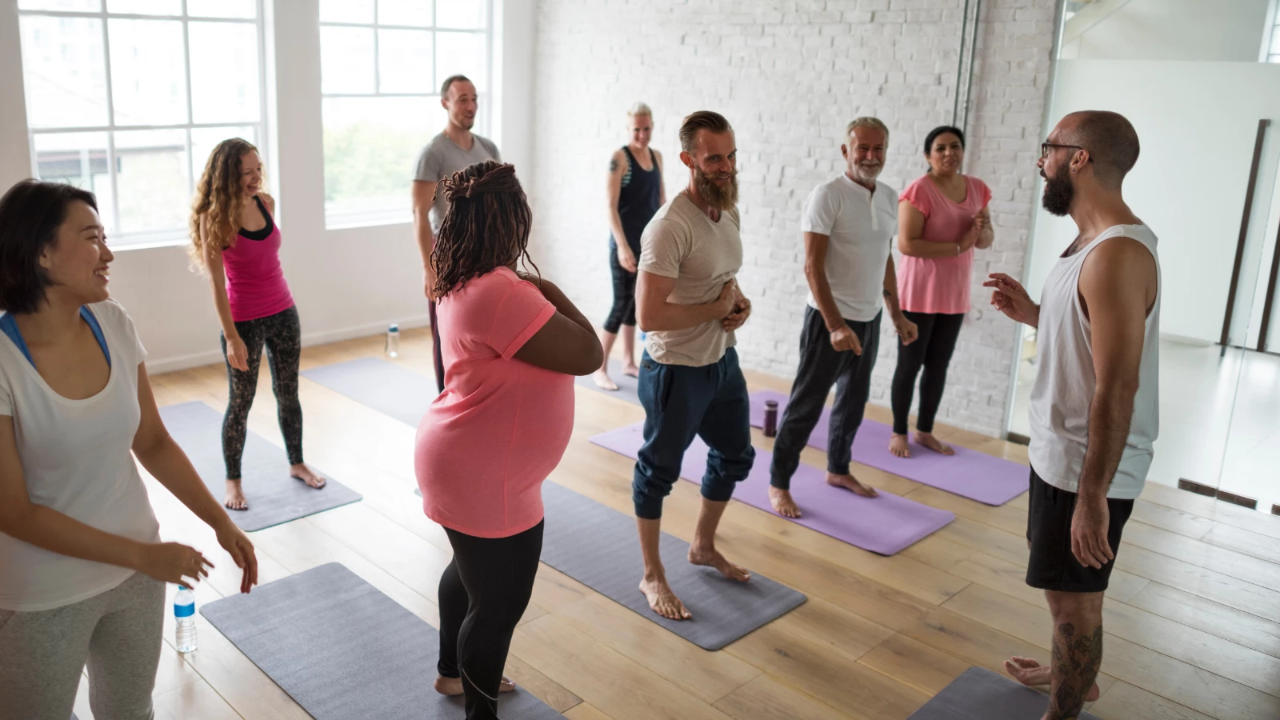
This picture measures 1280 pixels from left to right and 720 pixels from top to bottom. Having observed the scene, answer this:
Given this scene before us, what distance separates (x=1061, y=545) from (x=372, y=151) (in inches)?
209

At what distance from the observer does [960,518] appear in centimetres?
422

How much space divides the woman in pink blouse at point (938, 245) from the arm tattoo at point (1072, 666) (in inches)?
86.8

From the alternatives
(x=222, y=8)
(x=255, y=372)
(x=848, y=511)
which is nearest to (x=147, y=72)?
(x=222, y=8)

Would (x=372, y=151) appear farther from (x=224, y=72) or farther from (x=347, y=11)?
(x=224, y=72)

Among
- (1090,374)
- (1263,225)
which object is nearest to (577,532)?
(1090,374)

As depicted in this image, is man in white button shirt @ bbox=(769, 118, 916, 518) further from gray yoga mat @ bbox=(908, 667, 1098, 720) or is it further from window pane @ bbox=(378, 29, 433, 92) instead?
window pane @ bbox=(378, 29, 433, 92)

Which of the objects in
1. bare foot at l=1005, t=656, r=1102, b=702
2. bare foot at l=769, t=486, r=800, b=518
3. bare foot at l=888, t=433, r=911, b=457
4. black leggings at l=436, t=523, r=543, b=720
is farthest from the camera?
bare foot at l=888, t=433, r=911, b=457

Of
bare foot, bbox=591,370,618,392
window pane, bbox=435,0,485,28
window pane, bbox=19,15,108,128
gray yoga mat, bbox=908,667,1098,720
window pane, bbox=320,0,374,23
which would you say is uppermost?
window pane, bbox=435,0,485,28

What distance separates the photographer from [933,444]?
496 centimetres

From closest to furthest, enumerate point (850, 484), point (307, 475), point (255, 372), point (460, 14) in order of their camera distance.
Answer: point (255, 372) → point (307, 475) → point (850, 484) → point (460, 14)

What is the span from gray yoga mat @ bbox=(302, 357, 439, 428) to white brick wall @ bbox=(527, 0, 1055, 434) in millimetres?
1647

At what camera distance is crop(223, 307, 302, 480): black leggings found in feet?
13.0

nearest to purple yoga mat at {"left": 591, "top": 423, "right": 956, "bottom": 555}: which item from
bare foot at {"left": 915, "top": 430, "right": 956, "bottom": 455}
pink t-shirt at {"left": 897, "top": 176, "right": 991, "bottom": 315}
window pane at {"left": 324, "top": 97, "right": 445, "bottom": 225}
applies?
bare foot at {"left": 915, "top": 430, "right": 956, "bottom": 455}

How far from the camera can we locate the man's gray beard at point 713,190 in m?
2.97
